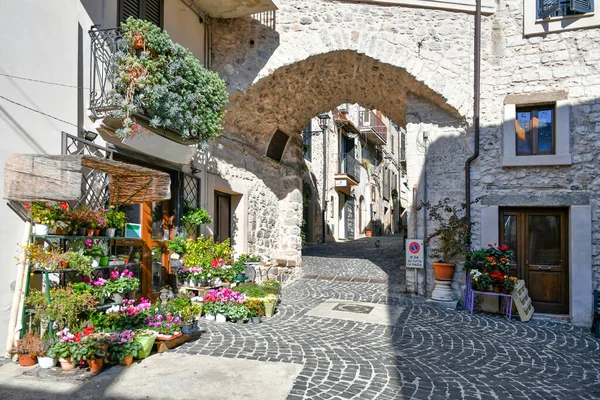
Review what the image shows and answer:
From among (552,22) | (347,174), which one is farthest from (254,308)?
(347,174)

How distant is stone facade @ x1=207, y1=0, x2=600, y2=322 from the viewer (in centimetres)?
735

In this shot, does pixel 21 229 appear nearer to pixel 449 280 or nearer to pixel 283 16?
pixel 283 16

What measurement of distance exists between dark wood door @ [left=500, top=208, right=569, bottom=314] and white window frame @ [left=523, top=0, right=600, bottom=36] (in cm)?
316

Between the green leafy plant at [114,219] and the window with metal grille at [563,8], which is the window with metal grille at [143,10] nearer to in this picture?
the green leafy plant at [114,219]

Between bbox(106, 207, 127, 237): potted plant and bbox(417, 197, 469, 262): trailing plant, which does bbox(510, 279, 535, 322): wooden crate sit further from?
bbox(106, 207, 127, 237): potted plant

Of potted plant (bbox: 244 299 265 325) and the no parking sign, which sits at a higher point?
Result: the no parking sign

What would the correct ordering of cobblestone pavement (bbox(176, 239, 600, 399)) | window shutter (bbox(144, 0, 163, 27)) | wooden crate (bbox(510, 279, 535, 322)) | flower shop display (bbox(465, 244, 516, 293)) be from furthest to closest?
flower shop display (bbox(465, 244, 516, 293)), wooden crate (bbox(510, 279, 535, 322)), window shutter (bbox(144, 0, 163, 27)), cobblestone pavement (bbox(176, 239, 600, 399))

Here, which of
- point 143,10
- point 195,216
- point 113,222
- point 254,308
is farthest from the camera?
point 195,216

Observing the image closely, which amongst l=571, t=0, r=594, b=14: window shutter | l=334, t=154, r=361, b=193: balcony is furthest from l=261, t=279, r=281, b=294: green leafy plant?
l=334, t=154, r=361, b=193: balcony

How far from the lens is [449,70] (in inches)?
315

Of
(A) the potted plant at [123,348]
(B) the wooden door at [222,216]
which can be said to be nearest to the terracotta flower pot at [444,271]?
(B) the wooden door at [222,216]

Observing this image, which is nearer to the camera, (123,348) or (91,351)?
(91,351)

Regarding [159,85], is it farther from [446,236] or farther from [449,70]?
[446,236]

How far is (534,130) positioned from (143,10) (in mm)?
6807
